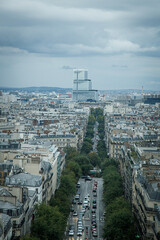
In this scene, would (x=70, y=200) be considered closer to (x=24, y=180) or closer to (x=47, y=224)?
(x=24, y=180)

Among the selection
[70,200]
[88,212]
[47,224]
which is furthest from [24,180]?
[88,212]

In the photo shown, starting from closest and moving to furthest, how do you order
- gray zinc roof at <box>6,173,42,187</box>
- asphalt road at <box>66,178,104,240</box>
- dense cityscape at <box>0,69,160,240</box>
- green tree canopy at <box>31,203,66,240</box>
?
dense cityscape at <box>0,69,160,240</box> < green tree canopy at <box>31,203,66,240</box> < gray zinc roof at <box>6,173,42,187</box> < asphalt road at <box>66,178,104,240</box>

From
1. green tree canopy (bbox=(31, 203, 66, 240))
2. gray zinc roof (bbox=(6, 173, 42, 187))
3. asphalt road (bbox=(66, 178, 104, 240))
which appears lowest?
asphalt road (bbox=(66, 178, 104, 240))

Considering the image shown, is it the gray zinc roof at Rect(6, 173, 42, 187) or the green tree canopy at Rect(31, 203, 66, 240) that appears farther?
the gray zinc roof at Rect(6, 173, 42, 187)

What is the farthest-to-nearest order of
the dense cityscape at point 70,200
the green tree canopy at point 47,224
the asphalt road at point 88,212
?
the asphalt road at point 88,212, the green tree canopy at point 47,224, the dense cityscape at point 70,200

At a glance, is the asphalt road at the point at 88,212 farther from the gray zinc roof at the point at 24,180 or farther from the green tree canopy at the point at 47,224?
the gray zinc roof at the point at 24,180

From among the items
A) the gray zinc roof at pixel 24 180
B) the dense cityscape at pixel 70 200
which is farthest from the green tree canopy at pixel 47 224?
the gray zinc roof at pixel 24 180

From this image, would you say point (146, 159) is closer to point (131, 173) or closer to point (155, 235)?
point (131, 173)

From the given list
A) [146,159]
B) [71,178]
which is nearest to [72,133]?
[71,178]

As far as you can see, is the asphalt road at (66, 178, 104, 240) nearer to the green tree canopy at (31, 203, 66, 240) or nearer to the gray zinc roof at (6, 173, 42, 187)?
the green tree canopy at (31, 203, 66, 240)

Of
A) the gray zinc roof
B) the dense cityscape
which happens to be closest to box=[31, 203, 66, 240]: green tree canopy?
the dense cityscape

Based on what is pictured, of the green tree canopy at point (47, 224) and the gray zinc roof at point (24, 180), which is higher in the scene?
the gray zinc roof at point (24, 180)
